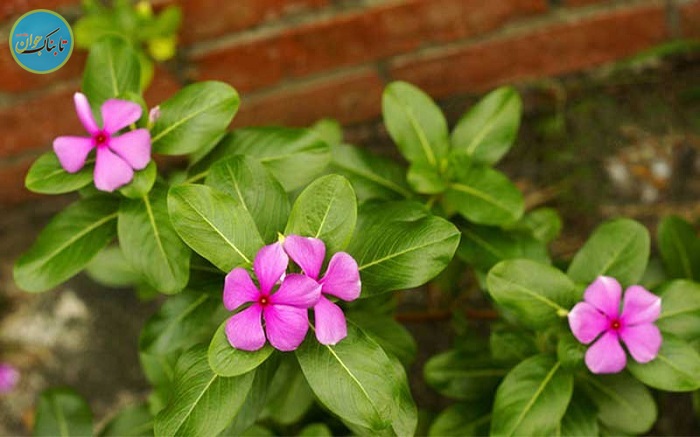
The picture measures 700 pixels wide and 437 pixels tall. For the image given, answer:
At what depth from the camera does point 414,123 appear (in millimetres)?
1223

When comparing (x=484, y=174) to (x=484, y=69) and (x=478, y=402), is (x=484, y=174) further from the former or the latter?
(x=484, y=69)

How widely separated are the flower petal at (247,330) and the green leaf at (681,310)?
55cm

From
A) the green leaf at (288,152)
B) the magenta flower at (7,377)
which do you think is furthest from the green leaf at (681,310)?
the magenta flower at (7,377)

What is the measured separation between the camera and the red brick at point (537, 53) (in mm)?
1664

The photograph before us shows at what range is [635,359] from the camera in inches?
39.8

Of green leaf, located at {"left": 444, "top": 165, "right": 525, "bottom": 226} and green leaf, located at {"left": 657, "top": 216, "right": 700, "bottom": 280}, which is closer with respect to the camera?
green leaf, located at {"left": 444, "top": 165, "right": 525, "bottom": 226}

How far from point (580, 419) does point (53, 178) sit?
784 millimetres

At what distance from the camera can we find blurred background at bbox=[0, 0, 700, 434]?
1.57 m

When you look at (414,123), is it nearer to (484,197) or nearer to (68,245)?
(484,197)

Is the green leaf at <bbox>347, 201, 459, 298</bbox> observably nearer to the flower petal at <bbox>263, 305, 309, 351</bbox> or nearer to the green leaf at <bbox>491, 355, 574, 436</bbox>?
the flower petal at <bbox>263, 305, 309, 351</bbox>

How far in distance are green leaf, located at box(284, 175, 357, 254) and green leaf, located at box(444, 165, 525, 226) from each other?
0.90 feet

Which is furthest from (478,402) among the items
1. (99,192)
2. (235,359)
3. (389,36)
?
(389,36)

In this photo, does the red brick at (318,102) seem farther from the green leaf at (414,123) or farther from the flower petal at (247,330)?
the flower petal at (247,330)

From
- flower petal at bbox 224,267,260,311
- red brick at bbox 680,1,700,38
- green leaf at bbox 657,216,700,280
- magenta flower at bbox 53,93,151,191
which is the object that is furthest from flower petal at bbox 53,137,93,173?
red brick at bbox 680,1,700,38
